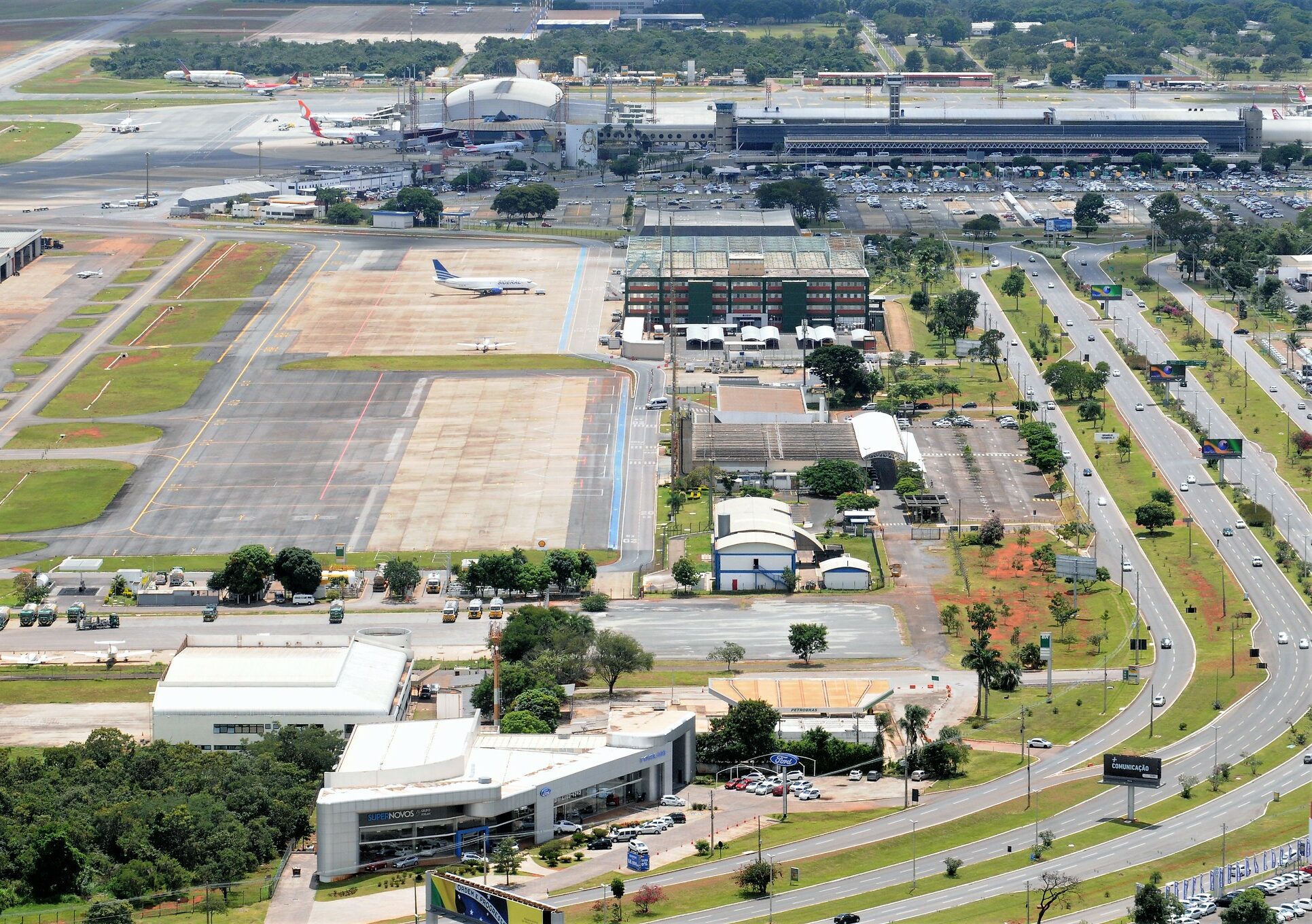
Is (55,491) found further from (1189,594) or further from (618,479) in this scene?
(1189,594)

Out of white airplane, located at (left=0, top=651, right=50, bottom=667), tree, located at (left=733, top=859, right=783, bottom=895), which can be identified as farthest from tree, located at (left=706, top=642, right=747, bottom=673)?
white airplane, located at (left=0, top=651, right=50, bottom=667)

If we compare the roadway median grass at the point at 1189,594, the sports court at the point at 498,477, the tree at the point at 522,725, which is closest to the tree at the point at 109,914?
the tree at the point at 522,725

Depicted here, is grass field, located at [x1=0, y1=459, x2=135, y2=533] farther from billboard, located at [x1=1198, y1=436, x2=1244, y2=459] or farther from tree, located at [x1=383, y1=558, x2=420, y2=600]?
billboard, located at [x1=1198, y1=436, x2=1244, y2=459]

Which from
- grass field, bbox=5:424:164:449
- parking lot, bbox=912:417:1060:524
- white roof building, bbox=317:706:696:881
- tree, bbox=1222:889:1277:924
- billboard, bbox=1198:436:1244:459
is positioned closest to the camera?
tree, bbox=1222:889:1277:924

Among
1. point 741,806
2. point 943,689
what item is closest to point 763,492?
point 943,689

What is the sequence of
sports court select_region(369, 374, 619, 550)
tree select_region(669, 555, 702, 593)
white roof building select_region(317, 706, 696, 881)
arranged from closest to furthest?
white roof building select_region(317, 706, 696, 881) → tree select_region(669, 555, 702, 593) → sports court select_region(369, 374, 619, 550)

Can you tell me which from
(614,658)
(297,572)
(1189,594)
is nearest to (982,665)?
(614,658)

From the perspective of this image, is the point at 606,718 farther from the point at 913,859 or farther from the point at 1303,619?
the point at 1303,619
